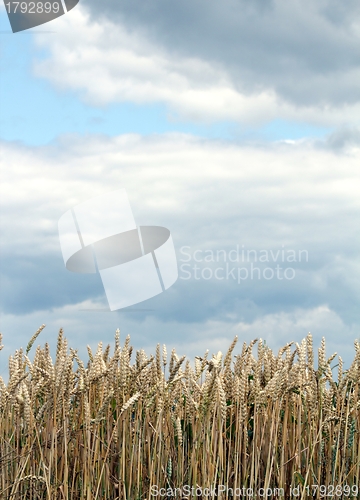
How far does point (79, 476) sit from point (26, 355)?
681 mm

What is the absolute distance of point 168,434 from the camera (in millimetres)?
2736

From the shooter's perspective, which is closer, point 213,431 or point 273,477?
point 213,431

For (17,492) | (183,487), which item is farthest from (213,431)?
(17,492)

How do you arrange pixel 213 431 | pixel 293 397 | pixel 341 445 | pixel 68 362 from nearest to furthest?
pixel 68 362
pixel 213 431
pixel 341 445
pixel 293 397

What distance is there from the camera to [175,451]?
2.71m

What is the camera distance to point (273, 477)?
2.66 m

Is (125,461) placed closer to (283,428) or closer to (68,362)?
(68,362)

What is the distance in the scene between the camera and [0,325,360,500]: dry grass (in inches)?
92.3

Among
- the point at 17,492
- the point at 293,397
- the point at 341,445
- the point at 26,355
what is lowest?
the point at 17,492

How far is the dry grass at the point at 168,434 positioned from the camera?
92.3 inches

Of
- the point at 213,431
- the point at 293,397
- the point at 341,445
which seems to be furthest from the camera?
the point at 293,397

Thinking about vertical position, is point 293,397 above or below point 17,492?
above

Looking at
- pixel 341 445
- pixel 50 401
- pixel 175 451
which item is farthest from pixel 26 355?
pixel 341 445

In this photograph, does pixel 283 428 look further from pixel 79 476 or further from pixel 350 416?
pixel 79 476
